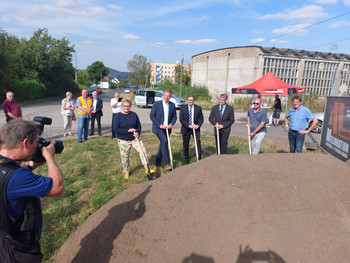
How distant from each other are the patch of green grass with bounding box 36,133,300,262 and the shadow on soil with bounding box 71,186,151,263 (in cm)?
55

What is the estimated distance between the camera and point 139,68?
56.2 m

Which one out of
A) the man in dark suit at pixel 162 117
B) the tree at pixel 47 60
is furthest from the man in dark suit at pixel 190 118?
the tree at pixel 47 60

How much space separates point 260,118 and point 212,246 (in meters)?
4.28

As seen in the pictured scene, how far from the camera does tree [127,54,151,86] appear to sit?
56.0m

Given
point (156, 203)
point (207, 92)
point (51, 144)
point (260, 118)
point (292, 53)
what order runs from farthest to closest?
point (207, 92), point (292, 53), point (260, 118), point (156, 203), point (51, 144)

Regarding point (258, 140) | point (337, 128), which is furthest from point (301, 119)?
point (337, 128)

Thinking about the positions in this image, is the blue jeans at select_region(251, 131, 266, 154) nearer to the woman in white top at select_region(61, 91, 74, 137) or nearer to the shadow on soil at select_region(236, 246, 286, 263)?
the shadow on soil at select_region(236, 246, 286, 263)

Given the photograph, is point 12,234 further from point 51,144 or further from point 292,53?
point 292,53

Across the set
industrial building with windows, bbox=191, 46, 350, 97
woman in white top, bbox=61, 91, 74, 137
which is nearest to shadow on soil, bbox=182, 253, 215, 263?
woman in white top, bbox=61, 91, 74, 137

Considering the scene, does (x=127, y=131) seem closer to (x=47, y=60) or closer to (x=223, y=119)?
(x=223, y=119)

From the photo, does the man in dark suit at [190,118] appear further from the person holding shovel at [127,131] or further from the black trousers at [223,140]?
the person holding shovel at [127,131]

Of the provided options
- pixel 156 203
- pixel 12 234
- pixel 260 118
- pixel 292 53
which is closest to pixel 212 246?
pixel 156 203

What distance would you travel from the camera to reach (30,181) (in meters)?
1.80

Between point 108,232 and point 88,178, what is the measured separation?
296 cm
